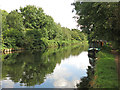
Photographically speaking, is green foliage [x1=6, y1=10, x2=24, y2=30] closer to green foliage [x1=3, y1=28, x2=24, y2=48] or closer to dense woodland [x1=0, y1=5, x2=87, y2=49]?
dense woodland [x1=0, y1=5, x2=87, y2=49]

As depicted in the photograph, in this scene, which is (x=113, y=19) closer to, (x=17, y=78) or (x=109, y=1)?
(x=109, y=1)

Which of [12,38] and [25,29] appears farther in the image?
[25,29]

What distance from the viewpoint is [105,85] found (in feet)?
28.7

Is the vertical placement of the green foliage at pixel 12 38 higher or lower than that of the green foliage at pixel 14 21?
lower

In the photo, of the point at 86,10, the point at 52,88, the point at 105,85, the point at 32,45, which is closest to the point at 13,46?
the point at 32,45

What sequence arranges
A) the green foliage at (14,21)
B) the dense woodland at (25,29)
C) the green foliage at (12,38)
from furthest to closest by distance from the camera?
the green foliage at (14,21) < the dense woodland at (25,29) < the green foliage at (12,38)

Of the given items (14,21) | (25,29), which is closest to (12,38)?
(14,21)

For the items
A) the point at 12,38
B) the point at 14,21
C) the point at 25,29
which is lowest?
the point at 12,38

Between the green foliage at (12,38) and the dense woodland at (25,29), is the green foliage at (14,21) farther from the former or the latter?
the green foliage at (12,38)

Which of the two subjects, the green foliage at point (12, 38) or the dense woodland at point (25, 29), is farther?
the dense woodland at point (25, 29)

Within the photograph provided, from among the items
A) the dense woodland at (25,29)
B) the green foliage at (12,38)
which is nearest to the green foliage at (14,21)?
the dense woodland at (25,29)

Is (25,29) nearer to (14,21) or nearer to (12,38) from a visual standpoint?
(14,21)

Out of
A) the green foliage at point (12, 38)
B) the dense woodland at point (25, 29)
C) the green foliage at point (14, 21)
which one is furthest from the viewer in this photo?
the green foliage at point (14, 21)

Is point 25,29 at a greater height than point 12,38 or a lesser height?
greater
